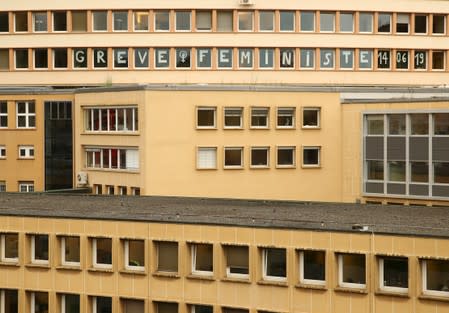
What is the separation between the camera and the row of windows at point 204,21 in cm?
6588

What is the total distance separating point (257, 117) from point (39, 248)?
73.2 ft

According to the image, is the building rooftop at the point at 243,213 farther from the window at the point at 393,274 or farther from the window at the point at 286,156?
the window at the point at 286,156

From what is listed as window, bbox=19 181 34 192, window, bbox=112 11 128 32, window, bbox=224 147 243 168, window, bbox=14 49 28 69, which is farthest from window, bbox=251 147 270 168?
window, bbox=14 49 28 69

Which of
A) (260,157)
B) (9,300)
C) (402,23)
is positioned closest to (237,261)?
(9,300)

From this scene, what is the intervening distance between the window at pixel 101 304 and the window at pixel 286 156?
23.0 m

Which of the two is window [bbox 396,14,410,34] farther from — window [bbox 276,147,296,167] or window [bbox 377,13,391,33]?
window [bbox 276,147,296,167]

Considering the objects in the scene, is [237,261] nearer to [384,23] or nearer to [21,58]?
[384,23]

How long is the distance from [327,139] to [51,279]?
2502cm

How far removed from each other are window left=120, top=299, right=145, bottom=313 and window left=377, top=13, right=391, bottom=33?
133ft

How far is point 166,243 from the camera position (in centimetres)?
3075

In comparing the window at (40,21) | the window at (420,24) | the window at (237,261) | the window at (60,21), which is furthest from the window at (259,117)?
the window at (237,261)

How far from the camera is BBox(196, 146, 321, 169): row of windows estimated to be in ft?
172

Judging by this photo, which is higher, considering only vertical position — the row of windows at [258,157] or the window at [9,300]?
the row of windows at [258,157]

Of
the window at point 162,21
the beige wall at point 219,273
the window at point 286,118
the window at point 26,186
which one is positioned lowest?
the beige wall at point 219,273
